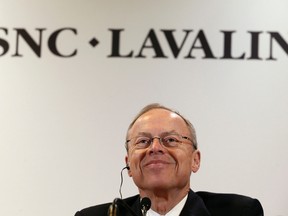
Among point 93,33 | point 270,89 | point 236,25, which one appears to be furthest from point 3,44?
point 270,89

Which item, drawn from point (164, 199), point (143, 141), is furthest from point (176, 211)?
point (143, 141)

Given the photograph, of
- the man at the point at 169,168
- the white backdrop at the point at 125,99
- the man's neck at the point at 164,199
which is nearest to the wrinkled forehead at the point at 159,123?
the man at the point at 169,168

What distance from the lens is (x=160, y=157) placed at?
2.02 metres

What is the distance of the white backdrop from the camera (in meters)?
2.71

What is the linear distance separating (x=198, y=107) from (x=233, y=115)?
0.57 ft

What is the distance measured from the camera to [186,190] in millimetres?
2129

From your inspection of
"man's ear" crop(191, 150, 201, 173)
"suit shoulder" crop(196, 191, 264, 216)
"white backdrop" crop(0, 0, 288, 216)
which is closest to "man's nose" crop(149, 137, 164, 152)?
"man's ear" crop(191, 150, 201, 173)

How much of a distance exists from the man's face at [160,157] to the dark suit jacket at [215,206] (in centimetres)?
8

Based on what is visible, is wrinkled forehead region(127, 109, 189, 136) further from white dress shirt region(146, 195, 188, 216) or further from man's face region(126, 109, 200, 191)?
white dress shirt region(146, 195, 188, 216)

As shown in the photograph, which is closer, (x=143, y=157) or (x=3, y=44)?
(x=143, y=157)

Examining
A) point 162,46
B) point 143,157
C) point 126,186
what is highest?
point 162,46

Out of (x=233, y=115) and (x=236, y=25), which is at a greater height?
(x=236, y=25)

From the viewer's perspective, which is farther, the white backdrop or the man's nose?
the white backdrop

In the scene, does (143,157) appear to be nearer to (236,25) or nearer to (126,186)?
(126,186)
